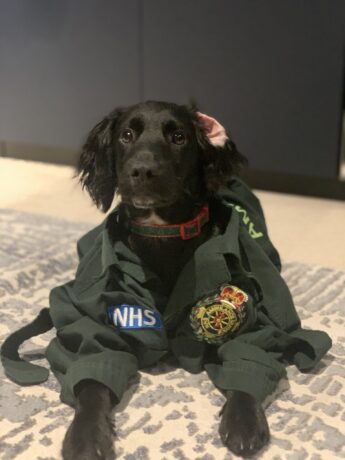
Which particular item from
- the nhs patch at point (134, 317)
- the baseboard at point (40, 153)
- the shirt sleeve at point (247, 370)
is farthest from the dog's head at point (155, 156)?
the baseboard at point (40, 153)

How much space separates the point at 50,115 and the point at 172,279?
7.70 ft

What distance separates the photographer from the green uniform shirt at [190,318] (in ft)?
3.84

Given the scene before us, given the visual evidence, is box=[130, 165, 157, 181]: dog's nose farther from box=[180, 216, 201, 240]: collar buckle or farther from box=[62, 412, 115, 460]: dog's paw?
box=[62, 412, 115, 460]: dog's paw

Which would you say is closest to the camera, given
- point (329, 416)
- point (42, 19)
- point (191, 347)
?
point (329, 416)

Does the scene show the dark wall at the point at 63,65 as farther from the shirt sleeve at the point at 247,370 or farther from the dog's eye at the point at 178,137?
the shirt sleeve at the point at 247,370

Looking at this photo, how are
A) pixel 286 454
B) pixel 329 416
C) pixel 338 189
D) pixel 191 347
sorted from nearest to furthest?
pixel 286 454, pixel 329 416, pixel 191 347, pixel 338 189

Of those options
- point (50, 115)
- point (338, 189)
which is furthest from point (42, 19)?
point (338, 189)

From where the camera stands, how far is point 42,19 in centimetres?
320

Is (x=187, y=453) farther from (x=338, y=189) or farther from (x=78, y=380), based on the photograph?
(x=338, y=189)

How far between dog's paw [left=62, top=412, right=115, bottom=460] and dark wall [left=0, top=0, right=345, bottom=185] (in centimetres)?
199

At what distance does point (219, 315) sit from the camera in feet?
3.94

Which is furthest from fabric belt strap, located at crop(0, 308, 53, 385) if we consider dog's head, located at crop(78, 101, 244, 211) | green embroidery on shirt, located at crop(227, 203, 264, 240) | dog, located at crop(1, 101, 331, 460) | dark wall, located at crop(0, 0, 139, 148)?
dark wall, located at crop(0, 0, 139, 148)

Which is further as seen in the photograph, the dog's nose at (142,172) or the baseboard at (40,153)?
the baseboard at (40,153)

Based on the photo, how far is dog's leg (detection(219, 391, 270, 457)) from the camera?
1000 mm
